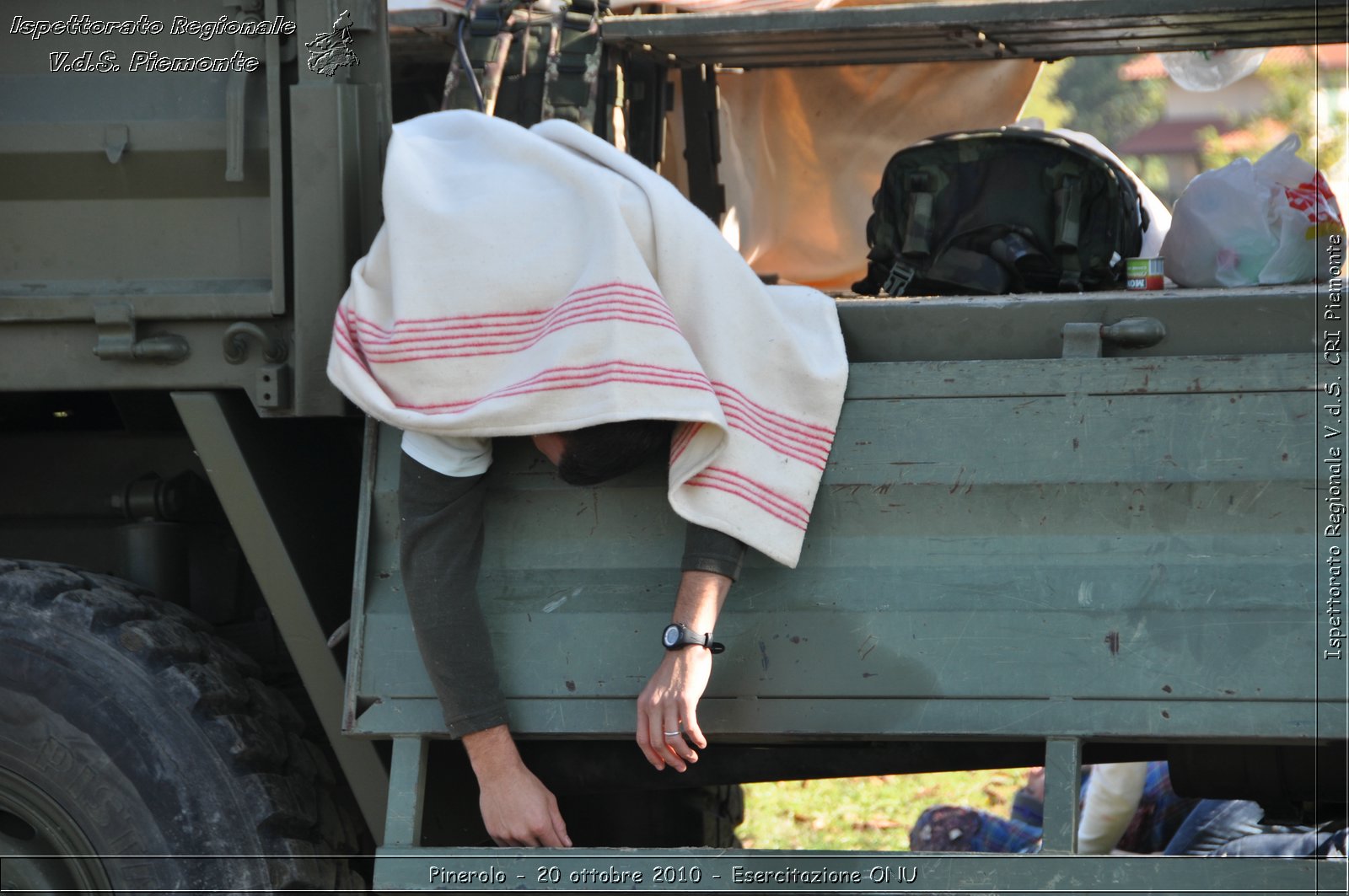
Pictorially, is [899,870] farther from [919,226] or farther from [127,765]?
[127,765]

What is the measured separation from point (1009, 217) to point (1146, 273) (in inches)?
11.8

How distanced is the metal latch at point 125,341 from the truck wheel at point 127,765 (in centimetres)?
47

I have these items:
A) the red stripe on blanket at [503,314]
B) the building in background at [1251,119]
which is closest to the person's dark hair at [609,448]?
the red stripe on blanket at [503,314]

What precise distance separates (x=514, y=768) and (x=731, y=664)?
42 centimetres

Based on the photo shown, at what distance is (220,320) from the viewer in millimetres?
2703

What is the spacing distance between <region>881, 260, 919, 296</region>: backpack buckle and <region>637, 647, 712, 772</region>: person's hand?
964 mm

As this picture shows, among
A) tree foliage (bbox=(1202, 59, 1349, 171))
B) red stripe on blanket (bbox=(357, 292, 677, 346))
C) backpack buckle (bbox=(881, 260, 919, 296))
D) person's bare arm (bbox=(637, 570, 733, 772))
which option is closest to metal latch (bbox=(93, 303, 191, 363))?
red stripe on blanket (bbox=(357, 292, 677, 346))

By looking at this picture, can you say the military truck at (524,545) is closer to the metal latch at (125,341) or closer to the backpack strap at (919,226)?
the metal latch at (125,341)

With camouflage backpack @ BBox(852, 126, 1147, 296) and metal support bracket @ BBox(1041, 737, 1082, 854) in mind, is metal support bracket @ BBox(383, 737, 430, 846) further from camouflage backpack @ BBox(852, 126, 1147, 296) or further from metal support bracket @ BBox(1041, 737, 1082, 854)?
camouflage backpack @ BBox(852, 126, 1147, 296)

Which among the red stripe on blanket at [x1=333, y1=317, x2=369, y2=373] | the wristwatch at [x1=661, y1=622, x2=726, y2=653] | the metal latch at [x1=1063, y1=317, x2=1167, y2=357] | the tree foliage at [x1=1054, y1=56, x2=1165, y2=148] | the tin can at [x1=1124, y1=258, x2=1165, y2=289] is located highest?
the tree foliage at [x1=1054, y1=56, x2=1165, y2=148]

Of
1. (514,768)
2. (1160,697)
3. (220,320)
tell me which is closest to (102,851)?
(514,768)

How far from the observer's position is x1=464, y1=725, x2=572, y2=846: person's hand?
8.16 ft

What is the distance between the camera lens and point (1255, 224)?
8.68ft

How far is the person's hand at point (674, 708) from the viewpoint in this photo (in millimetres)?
2350
